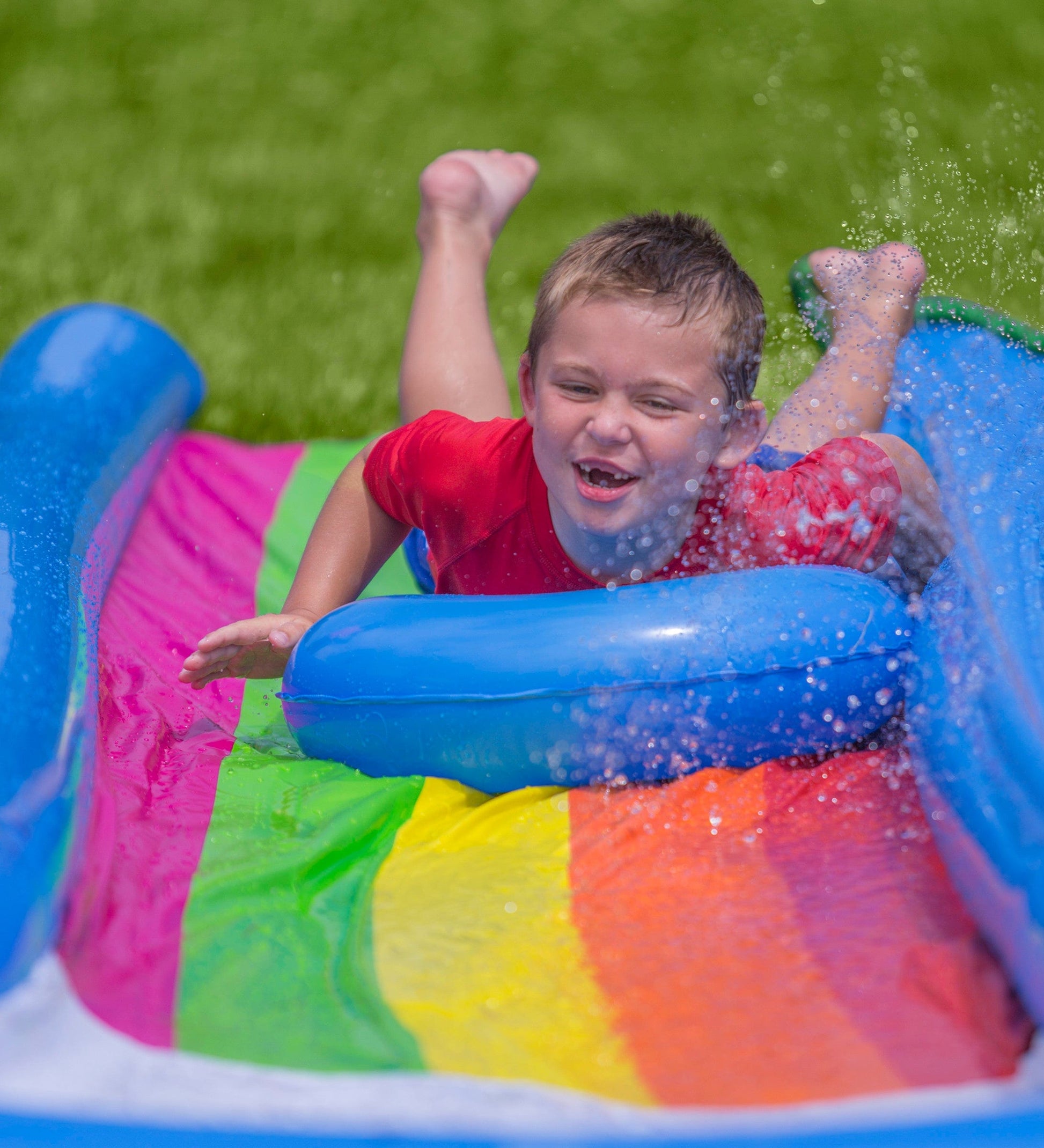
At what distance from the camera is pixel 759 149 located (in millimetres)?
4500

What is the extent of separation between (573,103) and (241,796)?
3597 millimetres

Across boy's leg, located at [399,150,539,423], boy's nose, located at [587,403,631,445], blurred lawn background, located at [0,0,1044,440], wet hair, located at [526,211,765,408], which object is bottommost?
blurred lawn background, located at [0,0,1044,440]

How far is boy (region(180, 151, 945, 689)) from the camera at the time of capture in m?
1.77

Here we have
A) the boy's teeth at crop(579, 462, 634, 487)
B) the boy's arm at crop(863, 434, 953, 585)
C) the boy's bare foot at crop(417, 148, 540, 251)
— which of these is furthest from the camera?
the boy's bare foot at crop(417, 148, 540, 251)

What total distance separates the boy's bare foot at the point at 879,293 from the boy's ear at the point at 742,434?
2.92 ft

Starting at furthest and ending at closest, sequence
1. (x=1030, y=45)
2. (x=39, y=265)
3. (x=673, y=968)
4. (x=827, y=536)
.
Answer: (x=1030, y=45)
(x=39, y=265)
(x=827, y=536)
(x=673, y=968)

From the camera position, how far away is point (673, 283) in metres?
1.78

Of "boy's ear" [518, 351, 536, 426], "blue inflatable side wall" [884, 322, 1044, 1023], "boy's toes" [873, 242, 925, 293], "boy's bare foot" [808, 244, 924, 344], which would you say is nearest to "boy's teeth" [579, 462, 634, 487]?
"boy's ear" [518, 351, 536, 426]

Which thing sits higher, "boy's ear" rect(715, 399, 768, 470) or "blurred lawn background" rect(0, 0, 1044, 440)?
"boy's ear" rect(715, 399, 768, 470)

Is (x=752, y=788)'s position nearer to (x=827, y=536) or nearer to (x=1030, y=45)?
(x=827, y=536)

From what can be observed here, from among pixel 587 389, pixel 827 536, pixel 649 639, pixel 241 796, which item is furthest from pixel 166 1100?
pixel 827 536

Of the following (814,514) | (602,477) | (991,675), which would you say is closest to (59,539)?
(602,477)

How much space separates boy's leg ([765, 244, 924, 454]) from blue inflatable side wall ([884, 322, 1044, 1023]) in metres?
0.21

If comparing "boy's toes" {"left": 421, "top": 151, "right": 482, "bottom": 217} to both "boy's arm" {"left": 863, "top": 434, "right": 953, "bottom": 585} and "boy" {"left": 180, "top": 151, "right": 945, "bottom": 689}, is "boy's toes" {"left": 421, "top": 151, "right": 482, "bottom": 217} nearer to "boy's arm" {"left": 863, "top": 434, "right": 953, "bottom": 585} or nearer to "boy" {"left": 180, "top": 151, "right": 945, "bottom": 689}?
"boy" {"left": 180, "top": 151, "right": 945, "bottom": 689}
